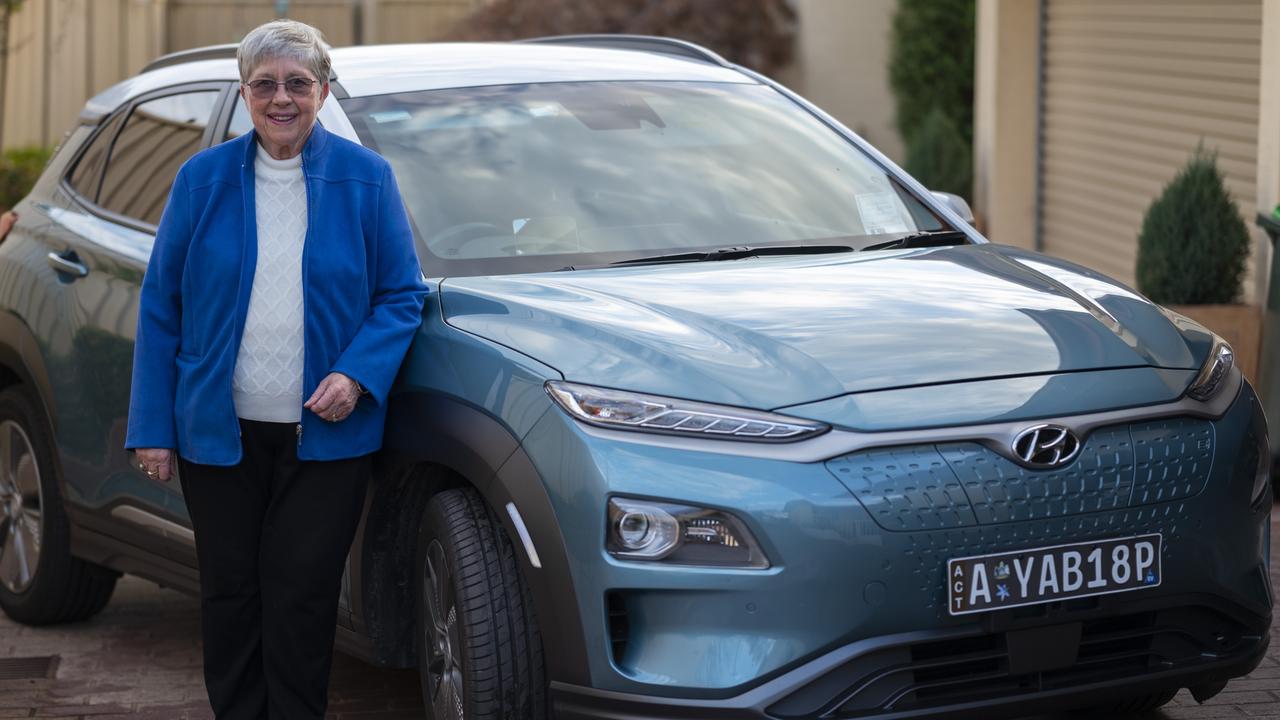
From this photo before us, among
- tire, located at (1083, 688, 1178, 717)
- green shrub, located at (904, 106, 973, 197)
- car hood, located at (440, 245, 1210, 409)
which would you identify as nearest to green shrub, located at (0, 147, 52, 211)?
green shrub, located at (904, 106, 973, 197)

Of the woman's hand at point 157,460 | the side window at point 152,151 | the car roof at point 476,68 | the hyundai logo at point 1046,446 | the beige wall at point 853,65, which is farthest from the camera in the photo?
the beige wall at point 853,65

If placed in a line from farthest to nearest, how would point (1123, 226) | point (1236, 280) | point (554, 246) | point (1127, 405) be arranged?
point (1123, 226) → point (1236, 280) → point (554, 246) → point (1127, 405)

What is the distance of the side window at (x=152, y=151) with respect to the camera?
4.95 m

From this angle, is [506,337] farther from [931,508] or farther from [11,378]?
[11,378]

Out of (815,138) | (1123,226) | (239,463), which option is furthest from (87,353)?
(1123,226)

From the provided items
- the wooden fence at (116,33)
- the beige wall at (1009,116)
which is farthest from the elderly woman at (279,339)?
the wooden fence at (116,33)

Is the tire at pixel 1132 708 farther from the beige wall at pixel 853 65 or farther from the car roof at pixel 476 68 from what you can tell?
the beige wall at pixel 853 65

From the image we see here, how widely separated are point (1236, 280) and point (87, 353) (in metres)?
5.24

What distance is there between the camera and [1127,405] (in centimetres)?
339

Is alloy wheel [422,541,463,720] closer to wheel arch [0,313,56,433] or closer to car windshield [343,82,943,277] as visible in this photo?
car windshield [343,82,943,277]

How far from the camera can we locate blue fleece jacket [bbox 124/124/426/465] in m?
3.68

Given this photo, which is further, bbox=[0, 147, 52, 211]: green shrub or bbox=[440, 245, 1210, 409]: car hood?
bbox=[0, 147, 52, 211]: green shrub

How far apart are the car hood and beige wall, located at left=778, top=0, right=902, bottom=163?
11.8 m

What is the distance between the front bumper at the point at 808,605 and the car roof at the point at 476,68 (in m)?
1.60
